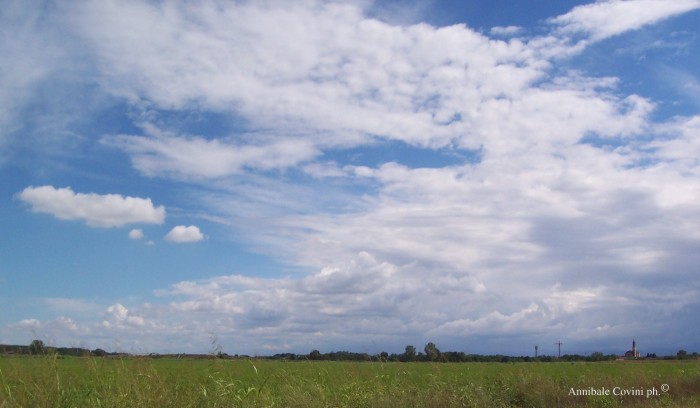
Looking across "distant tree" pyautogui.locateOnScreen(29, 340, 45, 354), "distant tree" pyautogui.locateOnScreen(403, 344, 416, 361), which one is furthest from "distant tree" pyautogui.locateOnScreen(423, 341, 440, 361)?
"distant tree" pyautogui.locateOnScreen(29, 340, 45, 354)

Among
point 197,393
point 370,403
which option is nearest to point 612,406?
point 370,403

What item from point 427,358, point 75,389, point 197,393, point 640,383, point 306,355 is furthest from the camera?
point 640,383

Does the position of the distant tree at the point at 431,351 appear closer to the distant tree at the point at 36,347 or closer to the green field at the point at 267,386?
the green field at the point at 267,386

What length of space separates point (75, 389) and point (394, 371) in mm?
9347

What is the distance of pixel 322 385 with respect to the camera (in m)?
14.7

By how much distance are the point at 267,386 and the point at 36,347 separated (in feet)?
16.6

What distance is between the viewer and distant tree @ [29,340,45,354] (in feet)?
33.8

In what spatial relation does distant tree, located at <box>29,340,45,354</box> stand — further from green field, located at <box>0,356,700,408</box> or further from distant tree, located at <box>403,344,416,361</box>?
distant tree, located at <box>403,344,416,361</box>

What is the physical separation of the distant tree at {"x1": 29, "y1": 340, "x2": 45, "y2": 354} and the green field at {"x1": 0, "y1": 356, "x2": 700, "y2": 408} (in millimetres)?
138

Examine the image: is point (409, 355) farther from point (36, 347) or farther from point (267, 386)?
point (36, 347)

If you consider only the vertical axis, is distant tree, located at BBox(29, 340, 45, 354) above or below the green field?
above

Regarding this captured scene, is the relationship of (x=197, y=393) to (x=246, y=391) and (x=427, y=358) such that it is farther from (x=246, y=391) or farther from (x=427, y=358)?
(x=427, y=358)

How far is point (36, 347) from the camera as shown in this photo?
406 inches

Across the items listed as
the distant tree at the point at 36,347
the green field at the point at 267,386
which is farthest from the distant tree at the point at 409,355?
the distant tree at the point at 36,347
